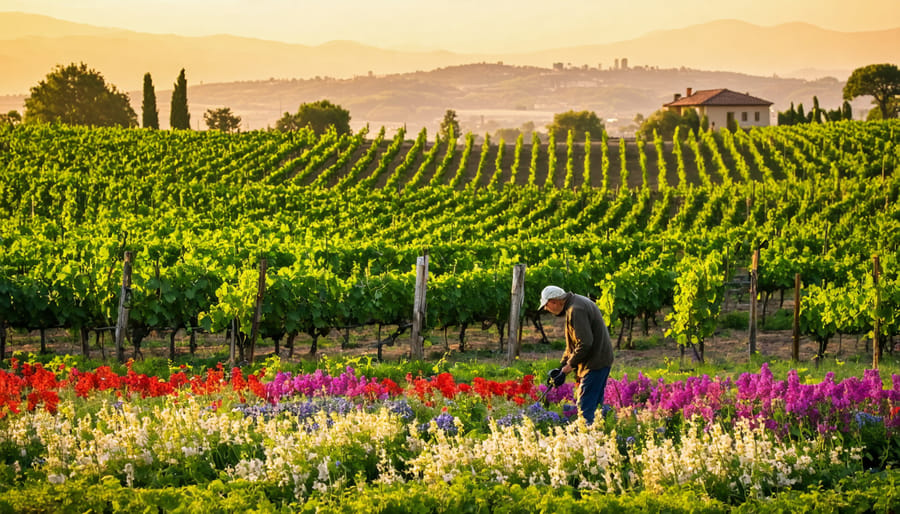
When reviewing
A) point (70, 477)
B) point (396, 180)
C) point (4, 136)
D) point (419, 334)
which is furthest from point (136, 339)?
point (4, 136)

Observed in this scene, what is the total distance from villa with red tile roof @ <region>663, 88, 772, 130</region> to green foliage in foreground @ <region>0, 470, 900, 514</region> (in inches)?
3676

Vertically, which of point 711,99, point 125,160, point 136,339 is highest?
point 711,99

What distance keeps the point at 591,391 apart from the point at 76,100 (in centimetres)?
9956

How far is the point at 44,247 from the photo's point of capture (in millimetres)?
21281

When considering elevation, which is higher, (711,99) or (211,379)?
(711,99)

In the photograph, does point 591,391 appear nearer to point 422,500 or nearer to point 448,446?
point 448,446

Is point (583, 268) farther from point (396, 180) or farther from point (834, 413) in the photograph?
point (396, 180)

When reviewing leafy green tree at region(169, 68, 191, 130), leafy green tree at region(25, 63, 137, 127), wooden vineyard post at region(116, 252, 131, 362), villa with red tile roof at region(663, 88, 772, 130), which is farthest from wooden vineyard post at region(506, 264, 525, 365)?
leafy green tree at region(25, 63, 137, 127)

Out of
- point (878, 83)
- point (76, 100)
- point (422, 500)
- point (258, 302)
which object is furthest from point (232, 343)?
point (878, 83)

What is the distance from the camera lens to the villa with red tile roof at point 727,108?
99.6 m

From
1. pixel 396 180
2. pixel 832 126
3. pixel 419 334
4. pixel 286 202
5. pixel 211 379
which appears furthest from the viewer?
pixel 832 126

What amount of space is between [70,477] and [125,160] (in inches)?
1897

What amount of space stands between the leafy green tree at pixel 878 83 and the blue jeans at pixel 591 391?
97621 mm

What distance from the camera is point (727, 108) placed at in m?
100
